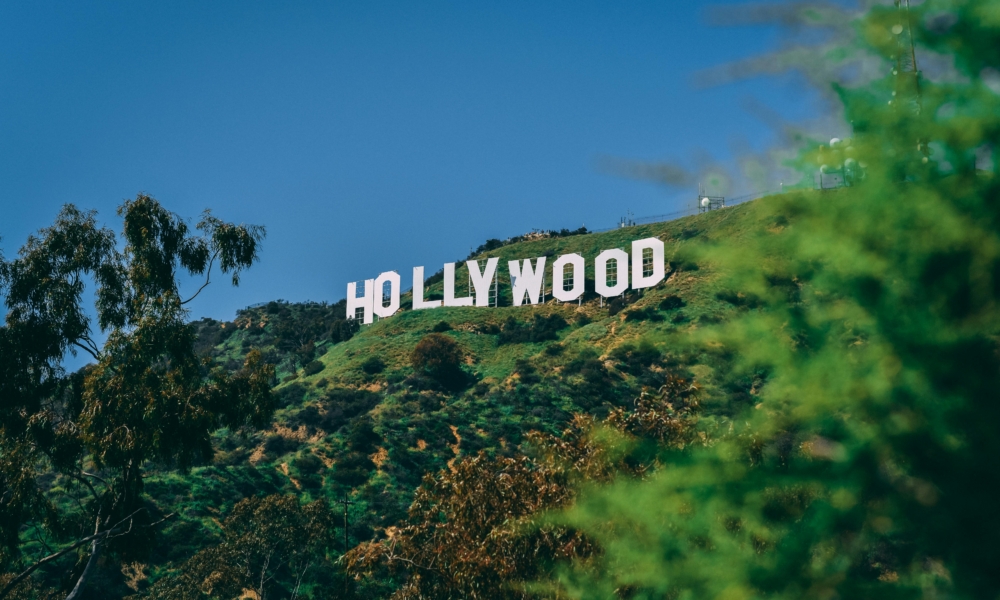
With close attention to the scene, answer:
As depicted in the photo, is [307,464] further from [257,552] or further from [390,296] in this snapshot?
[390,296]

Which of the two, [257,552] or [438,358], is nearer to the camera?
[257,552]

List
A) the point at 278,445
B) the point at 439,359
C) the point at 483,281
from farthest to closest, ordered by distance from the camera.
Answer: the point at 483,281, the point at 439,359, the point at 278,445

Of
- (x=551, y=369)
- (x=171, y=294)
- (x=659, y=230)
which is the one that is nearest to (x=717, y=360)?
(x=171, y=294)

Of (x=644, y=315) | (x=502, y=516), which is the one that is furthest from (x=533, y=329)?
(x=502, y=516)

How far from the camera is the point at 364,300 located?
76688mm

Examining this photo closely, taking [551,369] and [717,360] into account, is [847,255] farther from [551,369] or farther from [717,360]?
[551,369]

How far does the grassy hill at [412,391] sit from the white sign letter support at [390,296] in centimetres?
102

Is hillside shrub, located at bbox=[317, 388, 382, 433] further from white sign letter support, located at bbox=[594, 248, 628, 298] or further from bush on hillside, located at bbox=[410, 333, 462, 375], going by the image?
white sign letter support, located at bbox=[594, 248, 628, 298]

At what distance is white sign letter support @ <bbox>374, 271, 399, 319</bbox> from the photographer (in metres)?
A: 74.1

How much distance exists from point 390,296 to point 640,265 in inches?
896

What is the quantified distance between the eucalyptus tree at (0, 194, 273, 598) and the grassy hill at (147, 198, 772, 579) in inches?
662

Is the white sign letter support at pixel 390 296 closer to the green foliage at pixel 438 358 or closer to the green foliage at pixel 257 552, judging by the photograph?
the green foliage at pixel 438 358

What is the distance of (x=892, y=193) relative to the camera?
2283 millimetres

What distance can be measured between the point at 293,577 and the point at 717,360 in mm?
34389
